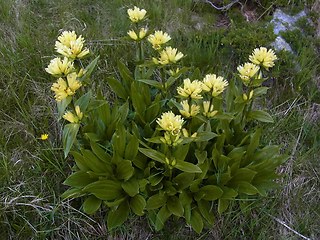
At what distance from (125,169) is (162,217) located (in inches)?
18.1

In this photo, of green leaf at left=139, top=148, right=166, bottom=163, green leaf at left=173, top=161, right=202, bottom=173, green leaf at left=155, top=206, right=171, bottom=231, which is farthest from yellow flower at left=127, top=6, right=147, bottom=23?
green leaf at left=155, top=206, right=171, bottom=231

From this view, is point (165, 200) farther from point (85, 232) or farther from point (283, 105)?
point (283, 105)

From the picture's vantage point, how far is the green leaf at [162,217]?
2.29 m

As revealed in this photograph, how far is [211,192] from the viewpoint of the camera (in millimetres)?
2316

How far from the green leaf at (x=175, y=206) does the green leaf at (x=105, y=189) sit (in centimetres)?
40

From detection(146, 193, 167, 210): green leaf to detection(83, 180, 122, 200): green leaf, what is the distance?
25 cm

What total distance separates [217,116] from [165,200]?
0.77m

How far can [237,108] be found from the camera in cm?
266

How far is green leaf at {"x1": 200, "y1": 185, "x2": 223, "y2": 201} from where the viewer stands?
A: 226 cm

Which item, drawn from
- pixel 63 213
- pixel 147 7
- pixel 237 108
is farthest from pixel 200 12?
pixel 63 213

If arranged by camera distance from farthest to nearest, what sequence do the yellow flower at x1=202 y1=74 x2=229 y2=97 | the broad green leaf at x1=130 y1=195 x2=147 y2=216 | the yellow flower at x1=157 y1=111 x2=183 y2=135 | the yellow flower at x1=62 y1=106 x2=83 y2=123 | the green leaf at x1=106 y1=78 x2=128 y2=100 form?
the green leaf at x1=106 y1=78 x2=128 y2=100, the broad green leaf at x1=130 y1=195 x2=147 y2=216, the yellow flower at x1=62 y1=106 x2=83 y2=123, the yellow flower at x1=202 y1=74 x2=229 y2=97, the yellow flower at x1=157 y1=111 x2=183 y2=135

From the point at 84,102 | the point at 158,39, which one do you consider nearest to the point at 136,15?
the point at 158,39

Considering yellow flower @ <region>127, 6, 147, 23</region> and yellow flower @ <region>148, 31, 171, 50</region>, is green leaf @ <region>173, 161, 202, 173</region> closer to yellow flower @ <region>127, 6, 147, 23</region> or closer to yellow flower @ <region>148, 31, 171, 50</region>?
yellow flower @ <region>148, 31, 171, 50</region>

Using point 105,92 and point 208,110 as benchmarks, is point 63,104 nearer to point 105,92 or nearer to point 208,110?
point 208,110
